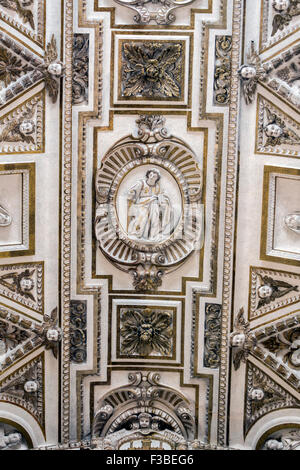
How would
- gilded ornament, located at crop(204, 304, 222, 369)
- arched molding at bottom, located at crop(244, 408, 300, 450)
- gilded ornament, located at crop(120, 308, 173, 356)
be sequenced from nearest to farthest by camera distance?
Answer: arched molding at bottom, located at crop(244, 408, 300, 450), gilded ornament, located at crop(204, 304, 222, 369), gilded ornament, located at crop(120, 308, 173, 356)

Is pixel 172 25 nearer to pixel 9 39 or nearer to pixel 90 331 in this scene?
pixel 9 39

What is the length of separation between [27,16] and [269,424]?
855 cm

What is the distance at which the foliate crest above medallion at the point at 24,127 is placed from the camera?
15.0m

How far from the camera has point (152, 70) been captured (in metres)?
15.1

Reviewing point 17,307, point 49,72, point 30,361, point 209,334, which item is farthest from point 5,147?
point 209,334

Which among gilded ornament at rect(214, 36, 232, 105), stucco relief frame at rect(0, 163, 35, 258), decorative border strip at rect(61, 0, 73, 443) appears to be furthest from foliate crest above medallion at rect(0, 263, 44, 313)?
gilded ornament at rect(214, 36, 232, 105)

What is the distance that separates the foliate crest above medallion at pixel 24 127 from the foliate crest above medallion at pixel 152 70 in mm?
1516

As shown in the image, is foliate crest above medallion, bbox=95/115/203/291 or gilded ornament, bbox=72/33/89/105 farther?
foliate crest above medallion, bbox=95/115/203/291

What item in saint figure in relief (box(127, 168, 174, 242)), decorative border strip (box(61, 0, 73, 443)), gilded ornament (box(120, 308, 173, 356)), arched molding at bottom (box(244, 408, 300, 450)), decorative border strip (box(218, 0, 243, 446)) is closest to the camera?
decorative border strip (box(218, 0, 243, 446))

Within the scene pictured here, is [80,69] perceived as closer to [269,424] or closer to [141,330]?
[141,330]

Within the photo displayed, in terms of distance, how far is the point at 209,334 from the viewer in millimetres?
15742

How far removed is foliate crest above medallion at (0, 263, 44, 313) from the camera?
15.4 m

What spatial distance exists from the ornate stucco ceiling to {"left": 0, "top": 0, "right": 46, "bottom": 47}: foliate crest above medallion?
0.02 metres

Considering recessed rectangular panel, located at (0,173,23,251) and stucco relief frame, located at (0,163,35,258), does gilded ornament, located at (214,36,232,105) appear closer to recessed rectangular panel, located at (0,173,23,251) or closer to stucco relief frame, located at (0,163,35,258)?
stucco relief frame, located at (0,163,35,258)
